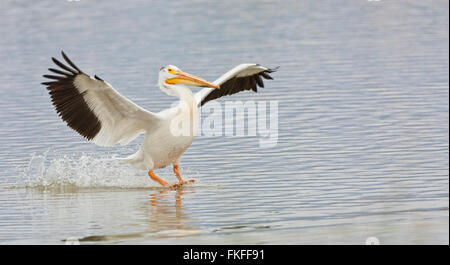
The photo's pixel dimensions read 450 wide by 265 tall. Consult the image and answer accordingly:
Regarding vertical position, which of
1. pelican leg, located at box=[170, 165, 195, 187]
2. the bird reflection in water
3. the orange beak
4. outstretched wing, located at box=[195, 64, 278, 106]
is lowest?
the bird reflection in water

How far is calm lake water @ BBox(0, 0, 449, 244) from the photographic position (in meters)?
8.24

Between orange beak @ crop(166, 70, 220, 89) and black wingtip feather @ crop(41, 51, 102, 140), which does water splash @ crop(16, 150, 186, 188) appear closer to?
black wingtip feather @ crop(41, 51, 102, 140)

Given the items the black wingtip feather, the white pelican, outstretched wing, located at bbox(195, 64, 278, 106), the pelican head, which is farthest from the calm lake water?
the pelican head

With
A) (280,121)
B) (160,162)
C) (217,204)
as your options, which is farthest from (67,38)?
(217,204)

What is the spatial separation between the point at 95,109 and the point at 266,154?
2.25m

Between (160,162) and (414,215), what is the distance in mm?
3271

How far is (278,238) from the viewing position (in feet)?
25.2

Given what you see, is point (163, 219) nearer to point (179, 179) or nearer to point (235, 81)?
point (179, 179)

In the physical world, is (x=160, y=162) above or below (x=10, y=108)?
below

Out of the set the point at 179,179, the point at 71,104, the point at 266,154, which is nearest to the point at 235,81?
the point at 266,154

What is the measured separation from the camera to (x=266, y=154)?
1102cm

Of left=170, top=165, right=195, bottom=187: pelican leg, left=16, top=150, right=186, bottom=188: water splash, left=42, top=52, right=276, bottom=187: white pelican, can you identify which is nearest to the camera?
left=42, top=52, right=276, bottom=187: white pelican

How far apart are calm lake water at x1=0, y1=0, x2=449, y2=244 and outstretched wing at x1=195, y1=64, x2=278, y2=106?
67 cm
